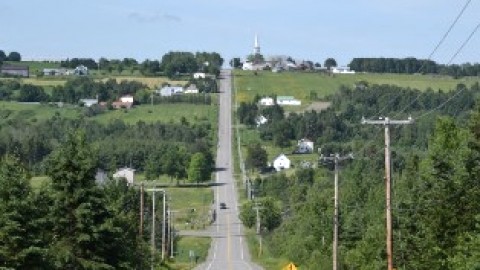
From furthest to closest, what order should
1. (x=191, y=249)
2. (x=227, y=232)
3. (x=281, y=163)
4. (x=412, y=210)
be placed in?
(x=281, y=163) < (x=227, y=232) < (x=191, y=249) < (x=412, y=210)

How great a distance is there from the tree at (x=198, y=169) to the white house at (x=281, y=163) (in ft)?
37.7

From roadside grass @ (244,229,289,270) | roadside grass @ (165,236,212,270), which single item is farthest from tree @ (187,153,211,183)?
roadside grass @ (165,236,212,270)

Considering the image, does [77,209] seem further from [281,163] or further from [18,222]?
[281,163]

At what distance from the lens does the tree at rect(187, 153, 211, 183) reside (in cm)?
17512

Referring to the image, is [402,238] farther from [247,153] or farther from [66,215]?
[247,153]

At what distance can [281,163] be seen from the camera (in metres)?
188

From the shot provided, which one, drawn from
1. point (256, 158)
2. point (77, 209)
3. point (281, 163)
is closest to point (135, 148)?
point (256, 158)

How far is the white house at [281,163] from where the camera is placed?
18638 centimetres

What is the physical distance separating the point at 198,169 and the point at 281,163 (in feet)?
55.4

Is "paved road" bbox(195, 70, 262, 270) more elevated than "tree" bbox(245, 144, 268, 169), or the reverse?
"tree" bbox(245, 144, 268, 169)

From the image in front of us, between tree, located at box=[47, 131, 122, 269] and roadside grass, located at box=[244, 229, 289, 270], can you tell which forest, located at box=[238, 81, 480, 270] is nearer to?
roadside grass, located at box=[244, 229, 289, 270]

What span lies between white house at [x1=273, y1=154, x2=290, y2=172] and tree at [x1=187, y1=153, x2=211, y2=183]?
1150 cm

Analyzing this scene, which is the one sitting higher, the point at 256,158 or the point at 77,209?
the point at 77,209

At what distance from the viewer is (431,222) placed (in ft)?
158
